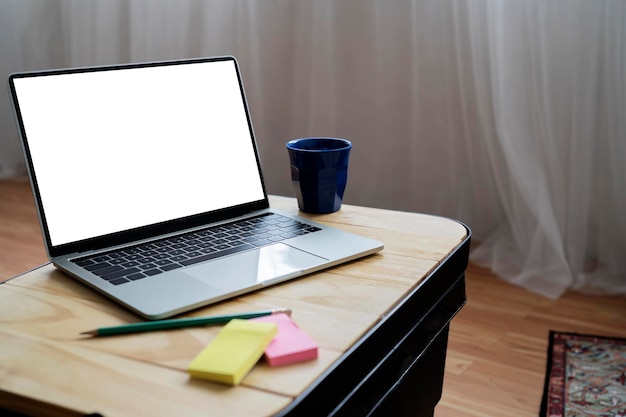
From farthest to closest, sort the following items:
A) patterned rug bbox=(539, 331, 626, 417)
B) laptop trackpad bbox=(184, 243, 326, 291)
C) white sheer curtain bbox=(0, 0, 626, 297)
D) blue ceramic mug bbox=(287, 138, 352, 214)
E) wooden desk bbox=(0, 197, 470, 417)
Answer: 1. white sheer curtain bbox=(0, 0, 626, 297)
2. patterned rug bbox=(539, 331, 626, 417)
3. blue ceramic mug bbox=(287, 138, 352, 214)
4. laptop trackpad bbox=(184, 243, 326, 291)
5. wooden desk bbox=(0, 197, 470, 417)

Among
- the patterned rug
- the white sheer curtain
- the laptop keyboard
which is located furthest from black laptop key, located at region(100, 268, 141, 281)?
the white sheer curtain

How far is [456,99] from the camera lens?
2.07m

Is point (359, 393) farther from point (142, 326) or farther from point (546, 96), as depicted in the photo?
point (546, 96)

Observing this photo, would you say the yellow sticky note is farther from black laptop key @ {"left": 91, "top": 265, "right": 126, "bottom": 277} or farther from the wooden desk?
black laptop key @ {"left": 91, "top": 265, "right": 126, "bottom": 277}

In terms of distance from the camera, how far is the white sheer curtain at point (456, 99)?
185 cm

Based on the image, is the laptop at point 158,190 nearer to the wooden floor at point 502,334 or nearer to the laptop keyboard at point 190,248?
the laptop keyboard at point 190,248

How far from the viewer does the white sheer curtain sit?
1851mm

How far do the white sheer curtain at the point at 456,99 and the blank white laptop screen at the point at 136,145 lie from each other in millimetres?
1159

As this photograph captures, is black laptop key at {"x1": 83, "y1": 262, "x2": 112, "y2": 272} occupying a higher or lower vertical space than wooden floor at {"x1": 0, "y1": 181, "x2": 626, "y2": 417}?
higher

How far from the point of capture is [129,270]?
71 cm

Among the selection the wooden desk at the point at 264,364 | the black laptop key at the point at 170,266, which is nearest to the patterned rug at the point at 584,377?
the wooden desk at the point at 264,364

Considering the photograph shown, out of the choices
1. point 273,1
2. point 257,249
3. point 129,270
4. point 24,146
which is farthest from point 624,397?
point 273,1

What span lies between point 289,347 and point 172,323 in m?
0.11

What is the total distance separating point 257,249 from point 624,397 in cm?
93
